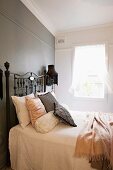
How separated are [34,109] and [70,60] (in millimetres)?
2531

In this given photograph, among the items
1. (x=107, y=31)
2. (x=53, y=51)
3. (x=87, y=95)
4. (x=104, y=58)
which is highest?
(x=107, y=31)

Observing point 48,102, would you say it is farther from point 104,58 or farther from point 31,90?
point 104,58

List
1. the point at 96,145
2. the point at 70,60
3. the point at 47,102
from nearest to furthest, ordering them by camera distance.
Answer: the point at 96,145 → the point at 47,102 → the point at 70,60

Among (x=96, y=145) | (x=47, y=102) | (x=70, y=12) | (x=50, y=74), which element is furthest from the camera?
(x=50, y=74)

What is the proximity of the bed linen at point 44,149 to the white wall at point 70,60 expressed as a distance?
2.15 m

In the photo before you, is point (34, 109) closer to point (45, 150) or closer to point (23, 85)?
point (45, 150)

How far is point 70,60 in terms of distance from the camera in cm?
417

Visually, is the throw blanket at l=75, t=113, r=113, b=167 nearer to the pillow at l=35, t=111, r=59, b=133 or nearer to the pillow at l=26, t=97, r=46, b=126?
the pillow at l=35, t=111, r=59, b=133

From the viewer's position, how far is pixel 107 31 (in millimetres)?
3766

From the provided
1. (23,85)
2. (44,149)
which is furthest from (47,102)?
(44,149)

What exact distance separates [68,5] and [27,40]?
1071 mm

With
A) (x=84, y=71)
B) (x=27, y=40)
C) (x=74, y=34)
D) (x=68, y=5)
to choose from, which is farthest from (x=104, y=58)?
(x=27, y=40)

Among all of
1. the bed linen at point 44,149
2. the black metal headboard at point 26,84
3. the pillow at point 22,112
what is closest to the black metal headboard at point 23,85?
the black metal headboard at point 26,84

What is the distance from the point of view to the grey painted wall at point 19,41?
6.67 ft
